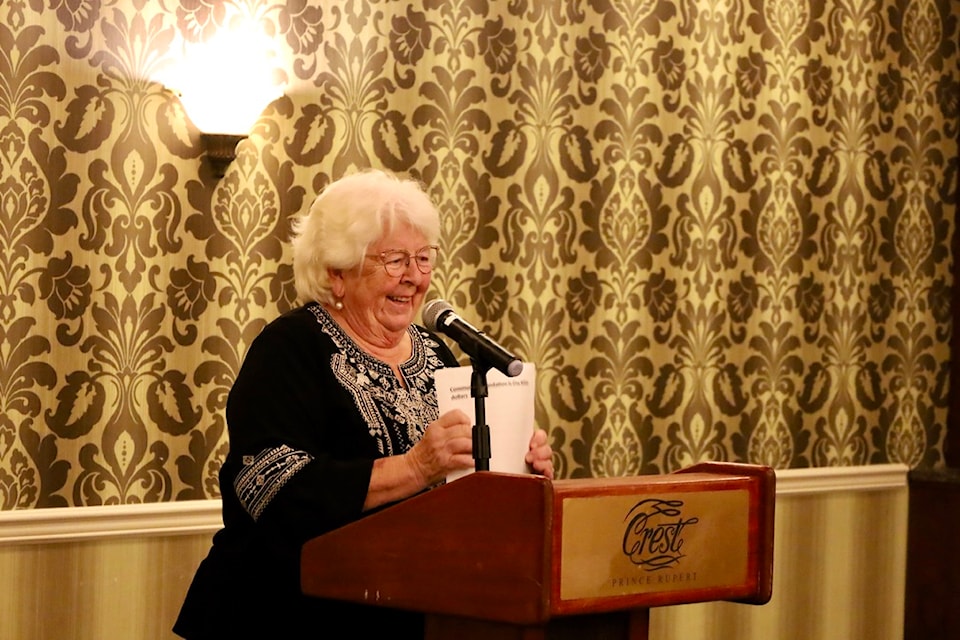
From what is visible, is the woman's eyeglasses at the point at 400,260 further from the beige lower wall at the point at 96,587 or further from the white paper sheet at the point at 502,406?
the beige lower wall at the point at 96,587

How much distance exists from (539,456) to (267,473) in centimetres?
49

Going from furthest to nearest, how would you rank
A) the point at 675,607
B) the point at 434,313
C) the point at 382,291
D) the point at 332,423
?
1. the point at 675,607
2. the point at 382,291
3. the point at 332,423
4. the point at 434,313

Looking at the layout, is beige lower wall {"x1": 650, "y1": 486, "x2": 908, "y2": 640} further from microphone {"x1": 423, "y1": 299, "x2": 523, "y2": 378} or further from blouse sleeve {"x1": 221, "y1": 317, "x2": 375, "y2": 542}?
microphone {"x1": 423, "y1": 299, "x2": 523, "y2": 378}

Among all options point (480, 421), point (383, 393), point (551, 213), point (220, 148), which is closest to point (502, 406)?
point (480, 421)

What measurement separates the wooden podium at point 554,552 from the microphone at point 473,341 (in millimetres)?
216

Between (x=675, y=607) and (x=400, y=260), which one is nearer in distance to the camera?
(x=400, y=260)

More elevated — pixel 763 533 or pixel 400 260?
pixel 400 260

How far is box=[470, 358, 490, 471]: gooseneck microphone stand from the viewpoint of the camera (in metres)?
2.12

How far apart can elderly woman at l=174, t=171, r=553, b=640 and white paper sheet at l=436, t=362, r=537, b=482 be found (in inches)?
1.1

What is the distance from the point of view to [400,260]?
260 centimetres

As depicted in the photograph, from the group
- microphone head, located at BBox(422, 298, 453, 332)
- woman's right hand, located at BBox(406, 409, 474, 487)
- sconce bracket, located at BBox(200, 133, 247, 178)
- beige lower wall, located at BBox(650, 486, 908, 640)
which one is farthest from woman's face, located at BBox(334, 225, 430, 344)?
beige lower wall, located at BBox(650, 486, 908, 640)

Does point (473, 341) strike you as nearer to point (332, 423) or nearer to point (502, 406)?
point (502, 406)

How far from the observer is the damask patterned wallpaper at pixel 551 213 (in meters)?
3.42

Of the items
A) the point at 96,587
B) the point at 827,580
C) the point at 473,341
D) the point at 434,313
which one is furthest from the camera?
the point at 827,580
